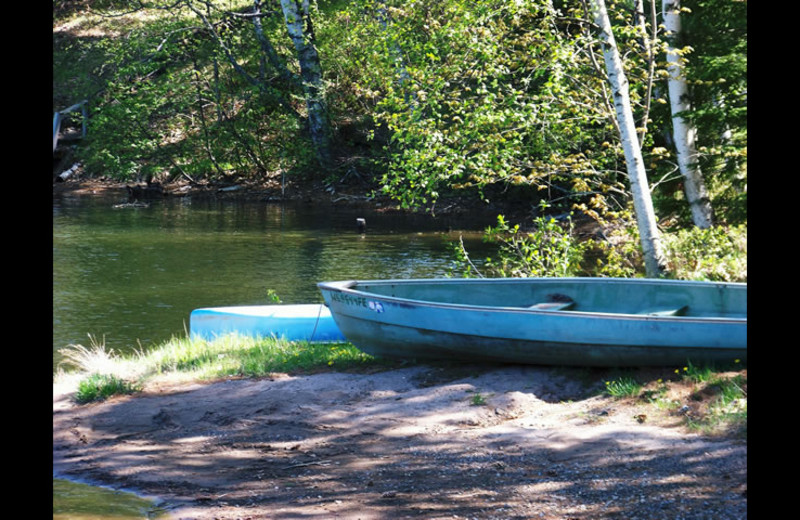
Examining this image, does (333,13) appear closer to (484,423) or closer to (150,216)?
(150,216)

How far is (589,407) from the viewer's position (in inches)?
279

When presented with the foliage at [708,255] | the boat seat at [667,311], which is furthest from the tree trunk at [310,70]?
the boat seat at [667,311]

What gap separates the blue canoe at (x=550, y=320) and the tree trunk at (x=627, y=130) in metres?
2.44

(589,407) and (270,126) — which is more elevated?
(270,126)

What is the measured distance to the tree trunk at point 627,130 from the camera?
11055 mm

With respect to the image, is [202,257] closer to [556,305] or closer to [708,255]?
[708,255]

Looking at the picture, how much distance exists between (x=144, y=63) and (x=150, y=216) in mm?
6770

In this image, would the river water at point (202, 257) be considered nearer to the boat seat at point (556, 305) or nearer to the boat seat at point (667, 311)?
the boat seat at point (556, 305)

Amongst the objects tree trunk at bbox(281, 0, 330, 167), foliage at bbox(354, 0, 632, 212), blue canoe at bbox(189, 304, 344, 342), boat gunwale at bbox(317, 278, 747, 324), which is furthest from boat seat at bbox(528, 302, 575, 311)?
tree trunk at bbox(281, 0, 330, 167)

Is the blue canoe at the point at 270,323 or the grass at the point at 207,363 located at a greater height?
the blue canoe at the point at 270,323

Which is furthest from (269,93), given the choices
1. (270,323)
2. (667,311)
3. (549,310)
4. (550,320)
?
(550,320)

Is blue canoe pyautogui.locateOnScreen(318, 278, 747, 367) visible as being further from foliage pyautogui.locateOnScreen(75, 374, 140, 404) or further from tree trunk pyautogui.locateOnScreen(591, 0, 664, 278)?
tree trunk pyautogui.locateOnScreen(591, 0, 664, 278)

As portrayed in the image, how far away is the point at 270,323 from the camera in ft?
Result: 38.4
